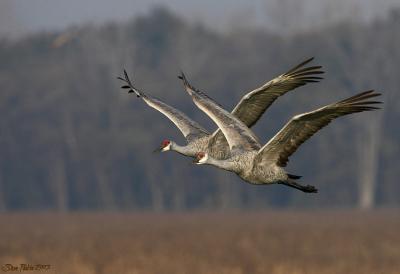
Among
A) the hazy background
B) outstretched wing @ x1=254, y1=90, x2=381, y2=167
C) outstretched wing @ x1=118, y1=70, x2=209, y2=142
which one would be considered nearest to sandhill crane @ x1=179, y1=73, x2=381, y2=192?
outstretched wing @ x1=254, y1=90, x2=381, y2=167

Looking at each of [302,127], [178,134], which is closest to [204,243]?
[302,127]

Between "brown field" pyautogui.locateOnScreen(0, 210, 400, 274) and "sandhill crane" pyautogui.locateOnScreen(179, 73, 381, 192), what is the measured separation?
760 centimetres

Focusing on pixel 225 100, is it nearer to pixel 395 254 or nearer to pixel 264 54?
pixel 264 54

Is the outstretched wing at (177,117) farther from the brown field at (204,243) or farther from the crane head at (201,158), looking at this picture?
the brown field at (204,243)

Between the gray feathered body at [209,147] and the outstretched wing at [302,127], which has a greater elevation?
the gray feathered body at [209,147]

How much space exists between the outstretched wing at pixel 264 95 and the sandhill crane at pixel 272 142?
0.48 m

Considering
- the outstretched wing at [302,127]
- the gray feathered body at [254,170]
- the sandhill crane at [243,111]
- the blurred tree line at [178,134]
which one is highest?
the blurred tree line at [178,134]

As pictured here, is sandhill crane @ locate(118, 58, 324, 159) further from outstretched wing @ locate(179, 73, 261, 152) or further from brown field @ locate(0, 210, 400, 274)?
brown field @ locate(0, 210, 400, 274)

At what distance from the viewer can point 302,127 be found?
12734mm

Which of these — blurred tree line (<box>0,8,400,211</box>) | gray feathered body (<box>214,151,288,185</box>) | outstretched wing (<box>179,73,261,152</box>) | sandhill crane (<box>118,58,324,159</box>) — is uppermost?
blurred tree line (<box>0,8,400,211</box>)

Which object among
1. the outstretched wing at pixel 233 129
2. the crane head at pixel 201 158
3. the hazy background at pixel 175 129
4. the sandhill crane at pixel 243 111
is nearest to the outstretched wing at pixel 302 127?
the outstretched wing at pixel 233 129

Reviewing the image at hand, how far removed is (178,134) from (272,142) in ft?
135

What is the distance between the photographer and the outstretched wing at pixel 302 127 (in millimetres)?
12188

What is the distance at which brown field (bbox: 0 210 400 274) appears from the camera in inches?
896
